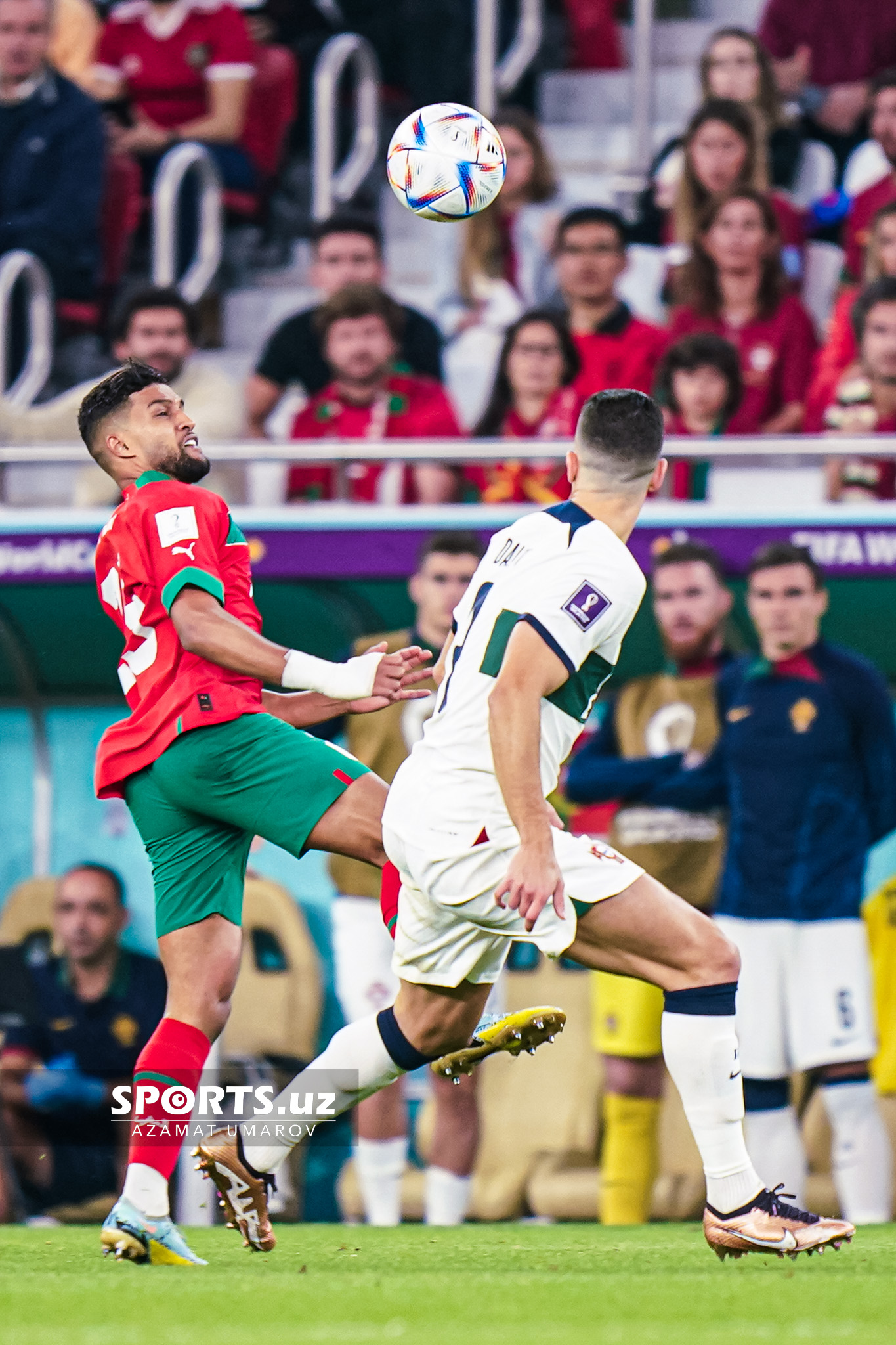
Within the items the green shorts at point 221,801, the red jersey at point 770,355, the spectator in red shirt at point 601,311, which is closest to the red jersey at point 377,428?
the spectator in red shirt at point 601,311

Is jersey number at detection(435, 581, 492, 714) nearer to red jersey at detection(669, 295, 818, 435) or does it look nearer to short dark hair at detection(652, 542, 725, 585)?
short dark hair at detection(652, 542, 725, 585)

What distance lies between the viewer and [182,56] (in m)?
10.6

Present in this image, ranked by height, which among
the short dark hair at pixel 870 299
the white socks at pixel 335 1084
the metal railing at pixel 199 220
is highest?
the metal railing at pixel 199 220

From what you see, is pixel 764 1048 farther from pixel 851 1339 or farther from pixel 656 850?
pixel 851 1339

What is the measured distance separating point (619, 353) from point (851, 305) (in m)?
0.90

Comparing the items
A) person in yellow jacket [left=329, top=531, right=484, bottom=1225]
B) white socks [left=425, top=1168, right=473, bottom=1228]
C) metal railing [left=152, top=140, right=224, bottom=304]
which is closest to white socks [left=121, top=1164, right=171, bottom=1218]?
person in yellow jacket [left=329, top=531, right=484, bottom=1225]

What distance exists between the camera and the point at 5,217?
32.8 feet

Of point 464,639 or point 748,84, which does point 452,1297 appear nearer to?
point 464,639

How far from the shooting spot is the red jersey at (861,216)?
893 centimetres

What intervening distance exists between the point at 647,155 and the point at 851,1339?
7507 millimetres

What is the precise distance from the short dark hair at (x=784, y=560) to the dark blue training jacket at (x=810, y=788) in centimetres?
25

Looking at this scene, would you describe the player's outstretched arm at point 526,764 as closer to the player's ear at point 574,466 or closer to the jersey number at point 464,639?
the jersey number at point 464,639

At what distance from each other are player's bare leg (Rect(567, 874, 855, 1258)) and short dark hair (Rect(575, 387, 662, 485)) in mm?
873

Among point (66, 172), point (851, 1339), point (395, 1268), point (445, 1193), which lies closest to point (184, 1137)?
point (395, 1268)
